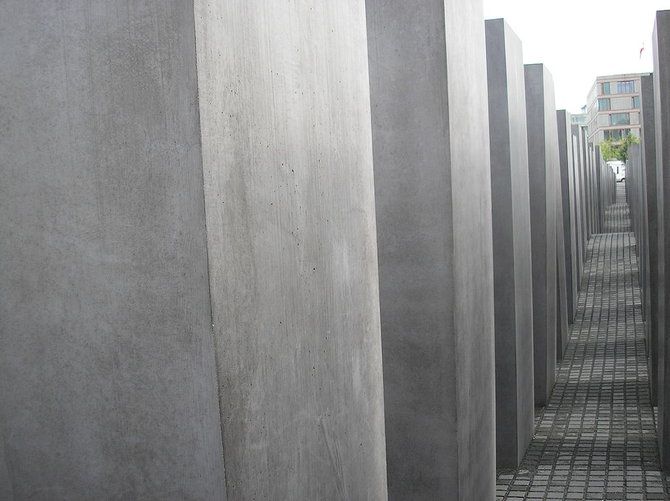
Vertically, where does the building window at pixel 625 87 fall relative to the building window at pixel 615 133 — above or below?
above

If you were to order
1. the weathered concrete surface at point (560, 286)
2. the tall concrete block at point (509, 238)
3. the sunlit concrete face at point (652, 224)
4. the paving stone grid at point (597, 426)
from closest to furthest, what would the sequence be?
the paving stone grid at point (597, 426), the tall concrete block at point (509, 238), the sunlit concrete face at point (652, 224), the weathered concrete surface at point (560, 286)

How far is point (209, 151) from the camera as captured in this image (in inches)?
89.3

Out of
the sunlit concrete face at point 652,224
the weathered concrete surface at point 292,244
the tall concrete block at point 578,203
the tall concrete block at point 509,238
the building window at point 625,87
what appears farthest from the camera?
the building window at point 625,87

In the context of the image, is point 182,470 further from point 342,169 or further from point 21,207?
point 342,169

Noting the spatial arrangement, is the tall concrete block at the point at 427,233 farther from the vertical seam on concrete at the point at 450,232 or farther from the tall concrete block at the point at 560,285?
the tall concrete block at the point at 560,285

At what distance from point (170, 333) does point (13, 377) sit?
1.86 ft

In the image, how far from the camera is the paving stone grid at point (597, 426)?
789 centimetres

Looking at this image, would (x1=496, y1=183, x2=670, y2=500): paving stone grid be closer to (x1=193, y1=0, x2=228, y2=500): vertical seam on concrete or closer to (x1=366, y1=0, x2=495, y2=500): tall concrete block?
(x1=366, y1=0, x2=495, y2=500): tall concrete block

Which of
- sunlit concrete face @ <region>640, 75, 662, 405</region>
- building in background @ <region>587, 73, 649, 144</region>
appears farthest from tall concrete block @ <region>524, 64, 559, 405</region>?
building in background @ <region>587, 73, 649, 144</region>

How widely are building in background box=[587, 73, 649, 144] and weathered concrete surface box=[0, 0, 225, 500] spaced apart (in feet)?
375

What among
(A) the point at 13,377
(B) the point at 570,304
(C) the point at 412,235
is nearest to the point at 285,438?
(A) the point at 13,377

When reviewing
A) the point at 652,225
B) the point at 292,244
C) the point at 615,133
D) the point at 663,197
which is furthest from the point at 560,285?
the point at 615,133

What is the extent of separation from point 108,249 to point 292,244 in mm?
658

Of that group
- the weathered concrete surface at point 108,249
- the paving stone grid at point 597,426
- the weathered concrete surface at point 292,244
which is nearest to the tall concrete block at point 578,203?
the paving stone grid at point 597,426
